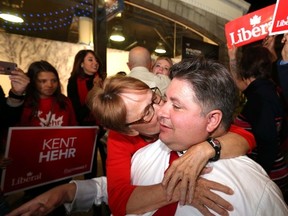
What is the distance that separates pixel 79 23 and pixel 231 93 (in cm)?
467

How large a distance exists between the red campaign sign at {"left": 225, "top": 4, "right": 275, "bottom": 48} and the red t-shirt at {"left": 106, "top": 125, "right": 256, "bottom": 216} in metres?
1.65

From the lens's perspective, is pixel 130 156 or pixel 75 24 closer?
pixel 130 156

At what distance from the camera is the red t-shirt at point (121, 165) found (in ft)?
3.87

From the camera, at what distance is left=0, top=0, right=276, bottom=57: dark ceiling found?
4590 mm

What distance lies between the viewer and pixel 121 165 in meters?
1.33

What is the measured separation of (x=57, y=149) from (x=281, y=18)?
86.2 inches

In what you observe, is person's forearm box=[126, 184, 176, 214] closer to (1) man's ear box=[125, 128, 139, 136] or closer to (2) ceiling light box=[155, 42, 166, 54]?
(1) man's ear box=[125, 128, 139, 136]

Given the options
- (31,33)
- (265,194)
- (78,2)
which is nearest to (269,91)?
(265,194)

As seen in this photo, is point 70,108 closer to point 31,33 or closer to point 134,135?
point 134,135

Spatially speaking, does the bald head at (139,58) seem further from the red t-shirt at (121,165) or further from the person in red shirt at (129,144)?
the red t-shirt at (121,165)

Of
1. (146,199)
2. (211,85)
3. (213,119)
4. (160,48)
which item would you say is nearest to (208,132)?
(213,119)

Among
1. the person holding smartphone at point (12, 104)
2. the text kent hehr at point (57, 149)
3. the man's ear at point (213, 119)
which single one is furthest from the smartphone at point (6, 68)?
the man's ear at point (213, 119)

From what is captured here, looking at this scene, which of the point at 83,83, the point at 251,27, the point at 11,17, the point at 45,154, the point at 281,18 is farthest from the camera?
the point at 11,17

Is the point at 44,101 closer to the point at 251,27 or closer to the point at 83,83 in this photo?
the point at 83,83
